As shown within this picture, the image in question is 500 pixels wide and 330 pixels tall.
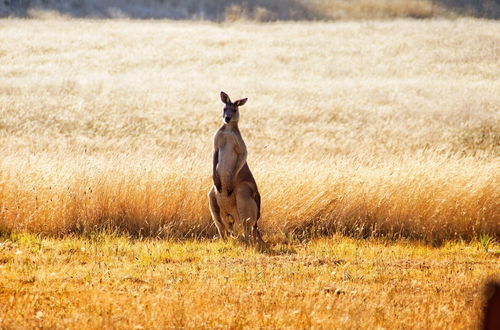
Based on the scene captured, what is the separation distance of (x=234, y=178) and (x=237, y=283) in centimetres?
215

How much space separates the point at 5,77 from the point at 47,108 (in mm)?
5418

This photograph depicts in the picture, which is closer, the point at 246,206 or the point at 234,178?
the point at 246,206

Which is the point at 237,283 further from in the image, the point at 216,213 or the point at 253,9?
the point at 253,9

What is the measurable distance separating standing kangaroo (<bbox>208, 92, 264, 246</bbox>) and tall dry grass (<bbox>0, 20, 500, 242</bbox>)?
898 mm

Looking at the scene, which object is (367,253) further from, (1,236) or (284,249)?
(1,236)

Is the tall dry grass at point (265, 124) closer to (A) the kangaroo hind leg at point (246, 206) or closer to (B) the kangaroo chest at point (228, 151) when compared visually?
(A) the kangaroo hind leg at point (246, 206)

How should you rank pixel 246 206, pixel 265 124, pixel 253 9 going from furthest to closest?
1. pixel 253 9
2. pixel 265 124
3. pixel 246 206

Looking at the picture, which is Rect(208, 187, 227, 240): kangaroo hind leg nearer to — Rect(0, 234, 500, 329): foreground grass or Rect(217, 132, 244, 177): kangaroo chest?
Rect(0, 234, 500, 329): foreground grass

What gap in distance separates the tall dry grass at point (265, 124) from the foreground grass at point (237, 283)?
32.6 inches

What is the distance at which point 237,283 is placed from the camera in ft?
21.7

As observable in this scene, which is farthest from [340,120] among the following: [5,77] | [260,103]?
[5,77]

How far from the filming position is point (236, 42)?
37.3m

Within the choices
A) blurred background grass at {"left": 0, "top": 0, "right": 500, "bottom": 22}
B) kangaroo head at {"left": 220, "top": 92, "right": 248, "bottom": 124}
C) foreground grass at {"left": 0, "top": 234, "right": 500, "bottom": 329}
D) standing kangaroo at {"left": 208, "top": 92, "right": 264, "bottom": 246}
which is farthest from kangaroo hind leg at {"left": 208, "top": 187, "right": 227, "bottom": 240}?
blurred background grass at {"left": 0, "top": 0, "right": 500, "bottom": 22}

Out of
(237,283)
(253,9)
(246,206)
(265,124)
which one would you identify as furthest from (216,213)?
(253,9)
